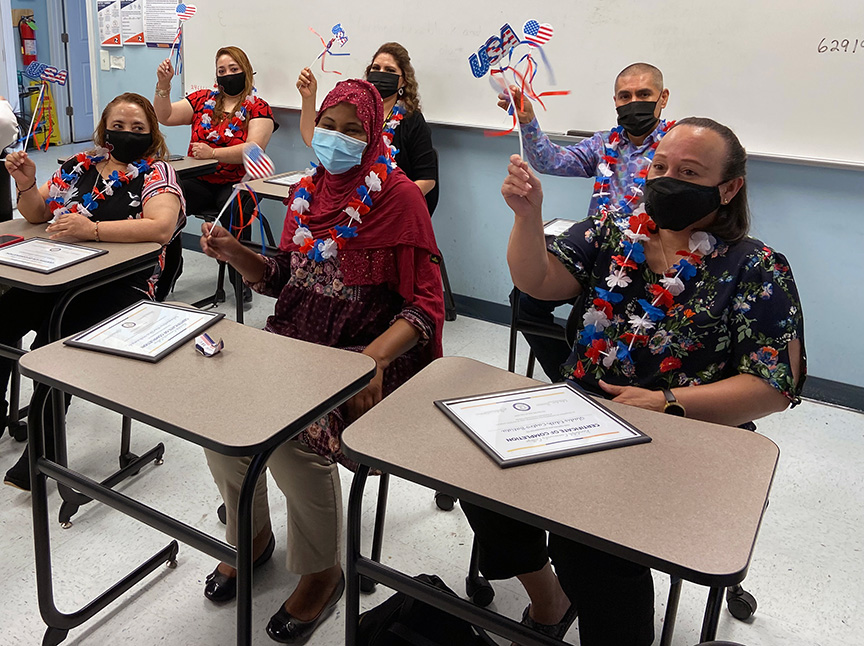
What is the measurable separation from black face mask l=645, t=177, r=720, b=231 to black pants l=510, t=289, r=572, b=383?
775 mm

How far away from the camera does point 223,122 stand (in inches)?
153

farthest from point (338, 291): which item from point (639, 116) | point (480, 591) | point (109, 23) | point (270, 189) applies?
point (109, 23)

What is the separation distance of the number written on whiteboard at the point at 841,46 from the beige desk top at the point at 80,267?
252 centimetres

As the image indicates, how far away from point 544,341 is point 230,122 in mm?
2370

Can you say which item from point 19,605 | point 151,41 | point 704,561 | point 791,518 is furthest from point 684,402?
point 151,41

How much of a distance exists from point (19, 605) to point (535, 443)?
1.41 meters

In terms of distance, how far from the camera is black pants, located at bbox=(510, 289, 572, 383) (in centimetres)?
230

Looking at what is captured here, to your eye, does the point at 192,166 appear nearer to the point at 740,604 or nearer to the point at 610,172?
the point at 610,172

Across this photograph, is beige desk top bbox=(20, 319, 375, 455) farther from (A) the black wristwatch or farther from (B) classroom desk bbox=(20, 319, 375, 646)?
(A) the black wristwatch

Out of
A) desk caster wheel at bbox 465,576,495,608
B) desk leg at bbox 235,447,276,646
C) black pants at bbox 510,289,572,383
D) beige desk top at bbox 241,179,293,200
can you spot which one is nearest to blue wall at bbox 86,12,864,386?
beige desk top at bbox 241,179,293,200

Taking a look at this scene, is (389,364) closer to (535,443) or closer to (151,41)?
(535,443)

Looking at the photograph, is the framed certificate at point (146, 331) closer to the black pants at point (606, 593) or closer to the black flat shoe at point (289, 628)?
the black flat shoe at point (289, 628)

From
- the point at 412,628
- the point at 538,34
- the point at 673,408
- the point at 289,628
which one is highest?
the point at 538,34

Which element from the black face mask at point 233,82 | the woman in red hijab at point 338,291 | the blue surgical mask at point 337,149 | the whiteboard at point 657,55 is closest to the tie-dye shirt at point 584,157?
the whiteboard at point 657,55
